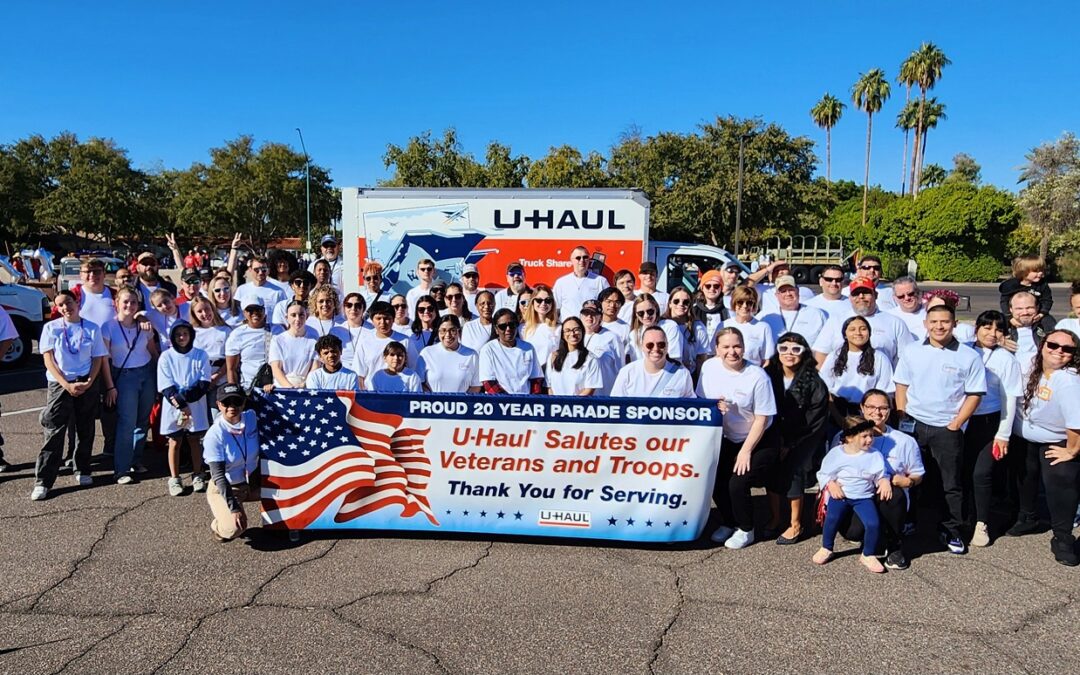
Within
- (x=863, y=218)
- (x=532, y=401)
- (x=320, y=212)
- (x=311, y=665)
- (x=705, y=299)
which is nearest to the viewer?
(x=311, y=665)

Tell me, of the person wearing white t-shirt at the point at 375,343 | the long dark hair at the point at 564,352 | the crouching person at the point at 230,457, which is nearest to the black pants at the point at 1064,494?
the long dark hair at the point at 564,352

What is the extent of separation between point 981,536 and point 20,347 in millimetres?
13752

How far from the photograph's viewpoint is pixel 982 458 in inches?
187

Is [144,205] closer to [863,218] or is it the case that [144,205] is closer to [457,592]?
[863,218]

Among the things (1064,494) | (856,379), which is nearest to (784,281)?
(856,379)

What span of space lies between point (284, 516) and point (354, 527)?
484 mm

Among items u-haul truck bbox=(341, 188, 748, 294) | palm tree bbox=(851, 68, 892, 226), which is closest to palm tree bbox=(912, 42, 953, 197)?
palm tree bbox=(851, 68, 892, 226)

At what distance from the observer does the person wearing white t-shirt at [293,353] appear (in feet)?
18.0

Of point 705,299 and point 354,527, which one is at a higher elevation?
point 705,299

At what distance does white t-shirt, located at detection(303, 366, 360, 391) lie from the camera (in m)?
4.99

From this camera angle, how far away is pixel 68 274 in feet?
63.5

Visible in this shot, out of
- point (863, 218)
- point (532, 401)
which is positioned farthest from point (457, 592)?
point (863, 218)

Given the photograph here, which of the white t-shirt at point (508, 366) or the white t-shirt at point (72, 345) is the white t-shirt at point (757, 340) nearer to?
the white t-shirt at point (508, 366)

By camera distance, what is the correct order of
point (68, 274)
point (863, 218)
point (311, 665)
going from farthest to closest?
1. point (863, 218)
2. point (68, 274)
3. point (311, 665)
